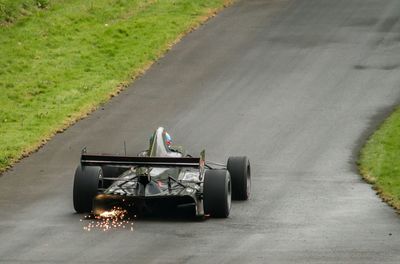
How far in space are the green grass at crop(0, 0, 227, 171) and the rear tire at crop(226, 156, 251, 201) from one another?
21.0 feet

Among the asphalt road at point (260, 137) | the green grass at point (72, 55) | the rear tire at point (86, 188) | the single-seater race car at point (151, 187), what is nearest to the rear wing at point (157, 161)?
the single-seater race car at point (151, 187)

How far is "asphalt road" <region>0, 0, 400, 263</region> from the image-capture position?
20734mm

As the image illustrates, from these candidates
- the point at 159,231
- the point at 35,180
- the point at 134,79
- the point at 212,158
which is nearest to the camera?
the point at 159,231

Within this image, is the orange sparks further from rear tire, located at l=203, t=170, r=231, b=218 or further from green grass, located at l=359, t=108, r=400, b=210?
green grass, located at l=359, t=108, r=400, b=210

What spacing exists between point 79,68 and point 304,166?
1141cm

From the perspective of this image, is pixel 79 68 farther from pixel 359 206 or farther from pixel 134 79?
pixel 359 206

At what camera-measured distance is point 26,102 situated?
34312 millimetres

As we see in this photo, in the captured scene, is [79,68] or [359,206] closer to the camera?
[359,206]

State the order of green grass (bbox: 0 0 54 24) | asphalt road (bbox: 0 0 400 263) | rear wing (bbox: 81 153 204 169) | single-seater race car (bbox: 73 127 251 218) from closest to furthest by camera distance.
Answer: asphalt road (bbox: 0 0 400 263), single-seater race car (bbox: 73 127 251 218), rear wing (bbox: 81 153 204 169), green grass (bbox: 0 0 54 24)

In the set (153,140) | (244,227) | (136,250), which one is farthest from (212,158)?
(136,250)

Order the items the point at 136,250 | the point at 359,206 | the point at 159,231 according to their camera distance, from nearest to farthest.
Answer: the point at 136,250 < the point at 159,231 < the point at 359,206

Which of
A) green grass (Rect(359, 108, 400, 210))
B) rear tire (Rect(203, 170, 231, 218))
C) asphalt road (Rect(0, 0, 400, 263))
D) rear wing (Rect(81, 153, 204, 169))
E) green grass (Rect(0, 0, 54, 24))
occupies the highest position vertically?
green grass (Rect(0, 0, 54, 24))

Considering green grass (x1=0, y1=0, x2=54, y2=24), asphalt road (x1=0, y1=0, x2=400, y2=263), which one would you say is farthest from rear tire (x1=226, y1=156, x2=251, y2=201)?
green grass (x1=0, y1=0, x2=54, y2=24)

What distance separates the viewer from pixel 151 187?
22719 millimetres
